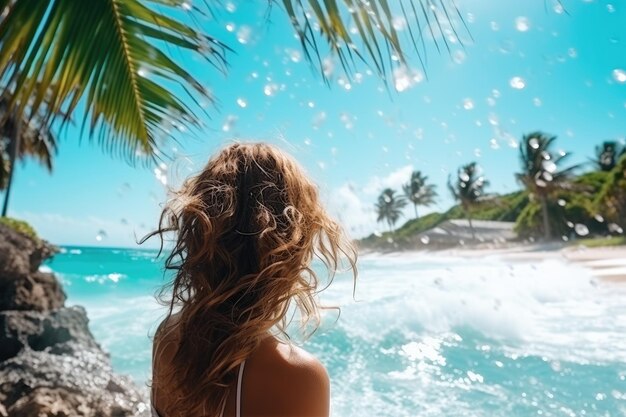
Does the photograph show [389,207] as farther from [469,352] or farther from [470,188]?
[469,352]

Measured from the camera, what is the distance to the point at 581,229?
40.8 meters

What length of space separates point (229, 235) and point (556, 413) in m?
5.33

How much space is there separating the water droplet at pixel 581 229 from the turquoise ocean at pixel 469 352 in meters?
27.7

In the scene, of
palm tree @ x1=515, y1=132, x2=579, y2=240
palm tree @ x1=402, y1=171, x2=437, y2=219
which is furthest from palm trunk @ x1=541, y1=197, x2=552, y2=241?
palm tree @ x1=402, y1=171, x2=437, y2=219

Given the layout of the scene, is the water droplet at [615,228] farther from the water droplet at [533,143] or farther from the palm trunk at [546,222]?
the water droplet at [533,143]

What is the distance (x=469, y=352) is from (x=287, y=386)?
25.7 ft

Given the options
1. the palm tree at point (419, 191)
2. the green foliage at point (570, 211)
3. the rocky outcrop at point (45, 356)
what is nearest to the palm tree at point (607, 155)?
the green foliage at point (570, 211)

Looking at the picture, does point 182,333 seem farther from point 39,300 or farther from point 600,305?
point 600,305

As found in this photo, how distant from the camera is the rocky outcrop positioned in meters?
4.13

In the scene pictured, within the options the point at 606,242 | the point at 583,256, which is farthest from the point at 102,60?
the point at 606,242

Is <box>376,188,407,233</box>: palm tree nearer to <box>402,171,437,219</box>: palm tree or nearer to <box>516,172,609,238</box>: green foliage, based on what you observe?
<box>402,171,437,219</box>: palm tree

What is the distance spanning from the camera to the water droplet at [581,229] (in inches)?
1583

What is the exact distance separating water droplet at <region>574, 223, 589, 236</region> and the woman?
147 ft

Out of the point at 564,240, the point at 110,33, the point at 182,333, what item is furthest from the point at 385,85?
the point at 564,240
